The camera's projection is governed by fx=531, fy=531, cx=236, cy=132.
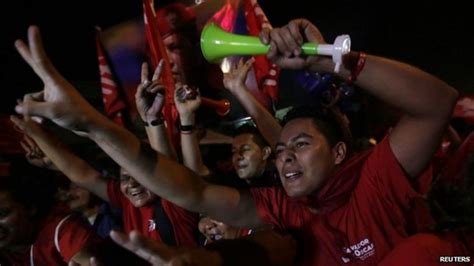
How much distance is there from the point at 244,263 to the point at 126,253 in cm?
41

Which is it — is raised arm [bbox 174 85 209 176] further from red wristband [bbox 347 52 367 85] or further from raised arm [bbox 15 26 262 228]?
red wristband [bbox 347 52 367 85]

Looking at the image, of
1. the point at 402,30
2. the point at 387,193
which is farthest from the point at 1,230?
the point at 402,30

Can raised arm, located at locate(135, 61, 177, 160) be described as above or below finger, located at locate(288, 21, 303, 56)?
below

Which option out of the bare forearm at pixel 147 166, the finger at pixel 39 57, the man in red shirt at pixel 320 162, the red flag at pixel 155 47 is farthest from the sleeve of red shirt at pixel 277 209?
the red flag at pixel 155 47

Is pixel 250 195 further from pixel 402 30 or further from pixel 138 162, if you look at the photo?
pixel 402 30

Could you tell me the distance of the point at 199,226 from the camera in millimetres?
3107

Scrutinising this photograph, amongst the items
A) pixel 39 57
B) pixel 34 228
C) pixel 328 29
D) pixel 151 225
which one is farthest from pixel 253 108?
pixel 328 29

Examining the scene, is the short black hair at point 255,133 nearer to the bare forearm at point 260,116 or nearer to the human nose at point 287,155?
the bare forearm at point 260,116

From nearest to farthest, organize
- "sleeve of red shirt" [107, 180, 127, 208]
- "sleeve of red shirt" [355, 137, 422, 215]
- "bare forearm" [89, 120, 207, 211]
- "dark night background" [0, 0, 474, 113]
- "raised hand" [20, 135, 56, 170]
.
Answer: "bare forearm" [89, 120, 207, 211] → "sleeve of red shirt" [355, 137, 422, 215] → "sleeve of red shirt" [107, 180, 127, 208] → "raised hand" [20, 135, 56, 170] → "dark night background" [0, 0, 474, 113]

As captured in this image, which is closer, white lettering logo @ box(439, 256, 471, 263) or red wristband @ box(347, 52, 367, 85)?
white lettering logo @ box(439, 256, 471, 263)

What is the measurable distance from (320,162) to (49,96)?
1166mm

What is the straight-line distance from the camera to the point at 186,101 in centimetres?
319

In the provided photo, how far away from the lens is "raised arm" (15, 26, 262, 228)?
176 centimetres

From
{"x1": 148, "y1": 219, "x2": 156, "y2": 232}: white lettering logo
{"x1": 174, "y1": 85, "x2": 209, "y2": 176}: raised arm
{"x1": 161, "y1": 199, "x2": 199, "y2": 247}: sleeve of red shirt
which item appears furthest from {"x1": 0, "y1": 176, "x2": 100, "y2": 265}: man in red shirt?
{"x1": 174, "y1": 85, "x2": 209, "y2": 176}: raised arm
